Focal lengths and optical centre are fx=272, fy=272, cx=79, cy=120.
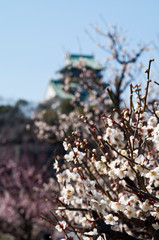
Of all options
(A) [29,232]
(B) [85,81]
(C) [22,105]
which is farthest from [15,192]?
(C) [22,105]

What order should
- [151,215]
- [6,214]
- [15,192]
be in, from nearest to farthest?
[151,215] < [15,192] < [6,214]

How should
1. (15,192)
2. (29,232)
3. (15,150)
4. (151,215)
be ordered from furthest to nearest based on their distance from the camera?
1. (15,150)
2. (15,192)
3. (29,232)
4. (151,215)

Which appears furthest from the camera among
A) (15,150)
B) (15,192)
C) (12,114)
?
(12,114)

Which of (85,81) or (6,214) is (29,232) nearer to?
(6,214)

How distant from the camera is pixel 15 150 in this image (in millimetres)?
21469

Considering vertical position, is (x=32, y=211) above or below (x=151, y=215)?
above

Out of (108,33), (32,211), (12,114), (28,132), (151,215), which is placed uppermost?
(12,114)

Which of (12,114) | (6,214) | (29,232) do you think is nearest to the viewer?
(29,232)

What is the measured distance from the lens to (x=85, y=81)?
8.87 meters

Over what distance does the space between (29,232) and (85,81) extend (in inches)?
206

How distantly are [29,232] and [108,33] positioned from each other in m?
6.97

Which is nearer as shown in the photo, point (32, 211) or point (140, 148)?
point (140, 148)

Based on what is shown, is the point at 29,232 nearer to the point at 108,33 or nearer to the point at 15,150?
the point at 108,33

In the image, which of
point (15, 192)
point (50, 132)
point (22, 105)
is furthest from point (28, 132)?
point (15, 192)
